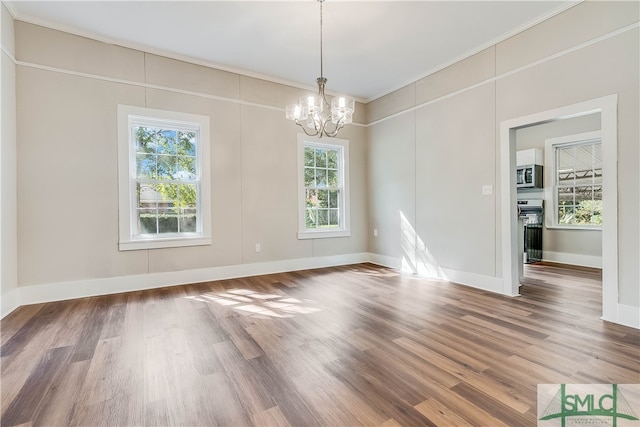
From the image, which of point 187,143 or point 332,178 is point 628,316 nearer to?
point 332,178

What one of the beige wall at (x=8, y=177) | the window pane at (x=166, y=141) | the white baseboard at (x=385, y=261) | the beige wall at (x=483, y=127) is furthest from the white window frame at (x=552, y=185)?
the beige wall at (x=8, y=177)

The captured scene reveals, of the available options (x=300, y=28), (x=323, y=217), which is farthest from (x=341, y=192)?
(x=300, y=28)

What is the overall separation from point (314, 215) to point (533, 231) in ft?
14.4

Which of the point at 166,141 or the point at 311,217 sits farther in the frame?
the point at 311,217

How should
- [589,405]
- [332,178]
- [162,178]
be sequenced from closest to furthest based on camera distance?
[589,405], [162,178], [332,178]

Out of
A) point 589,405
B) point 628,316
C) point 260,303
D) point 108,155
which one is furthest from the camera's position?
point 108,155

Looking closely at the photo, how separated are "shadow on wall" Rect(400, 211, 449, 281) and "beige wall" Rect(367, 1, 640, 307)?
8 centimetres

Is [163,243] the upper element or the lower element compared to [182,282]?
upper

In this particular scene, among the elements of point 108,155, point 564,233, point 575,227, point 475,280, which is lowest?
point 475,280

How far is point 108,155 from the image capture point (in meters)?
3.59

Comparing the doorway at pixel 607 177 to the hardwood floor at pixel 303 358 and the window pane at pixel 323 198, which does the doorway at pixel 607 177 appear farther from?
the window pane at pixel 323 198

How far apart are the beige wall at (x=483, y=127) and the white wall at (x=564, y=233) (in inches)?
84.7

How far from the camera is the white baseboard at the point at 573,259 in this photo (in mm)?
4949

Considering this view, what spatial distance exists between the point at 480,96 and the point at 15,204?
5.50 metres
